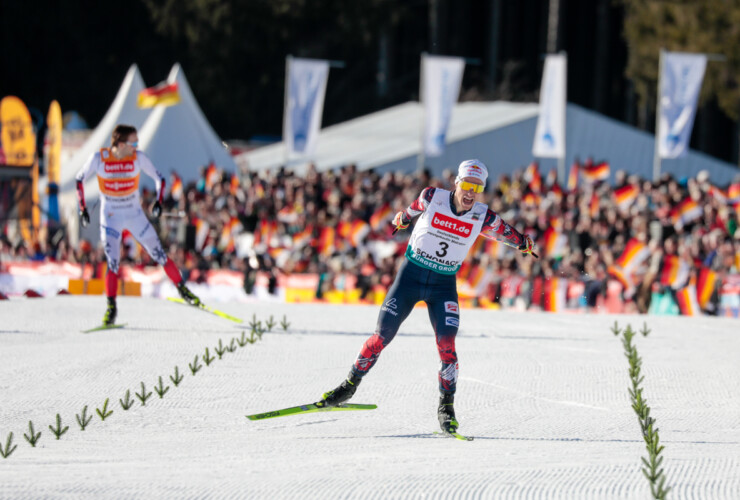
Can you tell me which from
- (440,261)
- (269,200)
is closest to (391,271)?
(269,200)

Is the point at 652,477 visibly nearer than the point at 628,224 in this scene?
Yes

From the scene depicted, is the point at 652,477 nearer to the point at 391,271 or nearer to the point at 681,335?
the point at 681,335

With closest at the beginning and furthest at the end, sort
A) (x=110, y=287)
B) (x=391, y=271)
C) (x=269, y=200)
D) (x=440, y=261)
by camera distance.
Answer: (x=440, y=261), (x=110, y=287), (x=391, y=271), (x=269, y=200)

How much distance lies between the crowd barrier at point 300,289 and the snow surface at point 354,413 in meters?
2.63

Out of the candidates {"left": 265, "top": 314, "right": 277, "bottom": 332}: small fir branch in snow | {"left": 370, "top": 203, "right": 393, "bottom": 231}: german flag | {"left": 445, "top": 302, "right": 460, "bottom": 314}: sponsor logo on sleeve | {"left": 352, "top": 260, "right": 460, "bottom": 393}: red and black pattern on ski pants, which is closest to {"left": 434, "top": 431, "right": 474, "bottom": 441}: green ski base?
{"left": 352, "top": 260, "right": 460, "bottom": 393}: red and black pattern on ski pants

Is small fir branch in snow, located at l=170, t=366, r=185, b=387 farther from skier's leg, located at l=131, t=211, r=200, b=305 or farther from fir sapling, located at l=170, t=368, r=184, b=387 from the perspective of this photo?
skier's leg, located at l=131, t=211, r=200, b=305

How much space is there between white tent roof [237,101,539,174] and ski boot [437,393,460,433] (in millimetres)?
20947

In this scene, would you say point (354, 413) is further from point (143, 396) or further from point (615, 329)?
point (615, 329)

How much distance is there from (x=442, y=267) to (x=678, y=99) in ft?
54.6

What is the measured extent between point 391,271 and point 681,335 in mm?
6041

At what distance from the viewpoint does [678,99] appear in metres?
23.3

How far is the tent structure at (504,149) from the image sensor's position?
99.6ft

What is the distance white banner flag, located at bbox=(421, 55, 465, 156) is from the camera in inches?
981

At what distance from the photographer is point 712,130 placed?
4869cm
